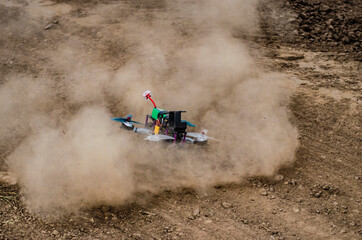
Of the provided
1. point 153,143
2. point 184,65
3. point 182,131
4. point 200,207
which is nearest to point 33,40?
point 184,65

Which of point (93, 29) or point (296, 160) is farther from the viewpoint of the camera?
point (93, 29)

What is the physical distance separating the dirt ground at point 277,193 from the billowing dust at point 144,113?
40 cm

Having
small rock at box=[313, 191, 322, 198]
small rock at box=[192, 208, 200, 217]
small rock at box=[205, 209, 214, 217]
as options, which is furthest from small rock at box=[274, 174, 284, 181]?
small rock at box=[192, 208, 200, 217]

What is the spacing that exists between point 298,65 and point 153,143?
833 centimetres

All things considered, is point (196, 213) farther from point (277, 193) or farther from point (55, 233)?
A: point (55, 233)

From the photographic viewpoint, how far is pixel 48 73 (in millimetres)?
14312

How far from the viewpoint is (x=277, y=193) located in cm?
959

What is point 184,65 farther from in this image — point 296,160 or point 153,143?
point 296,160

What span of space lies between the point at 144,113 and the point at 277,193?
18.3 feet

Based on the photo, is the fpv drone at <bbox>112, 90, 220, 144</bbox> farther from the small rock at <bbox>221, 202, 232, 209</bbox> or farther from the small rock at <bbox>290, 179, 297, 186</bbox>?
the small rock at <bbox>290, 179, 297, 186</bbox>

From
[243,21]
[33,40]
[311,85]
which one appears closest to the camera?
[311,85]

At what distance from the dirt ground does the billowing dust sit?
40 centimetres

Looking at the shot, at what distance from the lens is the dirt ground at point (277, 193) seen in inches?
331

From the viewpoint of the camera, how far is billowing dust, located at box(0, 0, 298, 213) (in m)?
9.76
